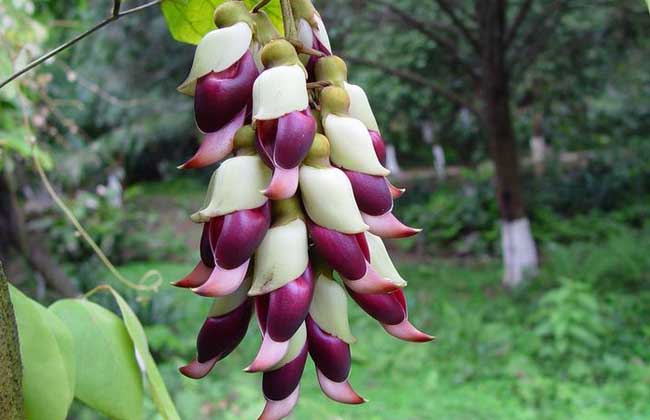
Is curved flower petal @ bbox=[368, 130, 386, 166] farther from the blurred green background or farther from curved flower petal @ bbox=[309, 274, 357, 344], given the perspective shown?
the blurred green background

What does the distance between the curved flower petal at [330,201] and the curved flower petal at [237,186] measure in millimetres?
29

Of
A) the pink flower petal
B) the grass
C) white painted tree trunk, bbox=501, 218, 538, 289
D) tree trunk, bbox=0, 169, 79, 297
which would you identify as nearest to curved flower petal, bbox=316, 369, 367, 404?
the pink flower petal

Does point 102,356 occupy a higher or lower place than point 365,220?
lower

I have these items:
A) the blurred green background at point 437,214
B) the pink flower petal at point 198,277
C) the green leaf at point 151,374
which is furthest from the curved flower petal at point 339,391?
the blurred green background at point 437,214

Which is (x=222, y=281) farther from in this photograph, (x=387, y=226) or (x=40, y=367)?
(x=40, y=367)

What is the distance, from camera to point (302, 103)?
424mm

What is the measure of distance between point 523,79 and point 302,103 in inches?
351

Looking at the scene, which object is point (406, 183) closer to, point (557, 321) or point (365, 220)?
point (557, 321)

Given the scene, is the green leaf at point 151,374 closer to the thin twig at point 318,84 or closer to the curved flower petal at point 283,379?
the curved flower petal at point 283,379

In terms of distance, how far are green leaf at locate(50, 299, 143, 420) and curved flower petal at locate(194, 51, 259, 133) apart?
302 millimetres

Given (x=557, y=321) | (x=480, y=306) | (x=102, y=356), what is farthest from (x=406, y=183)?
(x=102, y=356)

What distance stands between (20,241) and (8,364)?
3659 millimetres

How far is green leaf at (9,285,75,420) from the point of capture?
1.81 ft

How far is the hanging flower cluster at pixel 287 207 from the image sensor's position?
42 centimetres
